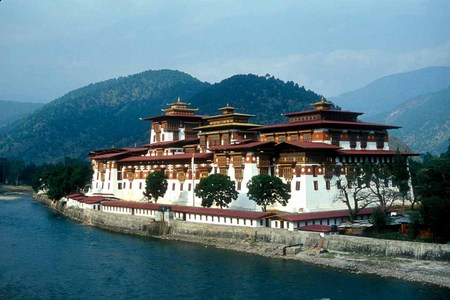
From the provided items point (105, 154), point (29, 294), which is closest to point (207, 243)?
point (29, 294)

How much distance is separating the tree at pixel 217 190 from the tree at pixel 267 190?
3720 mm

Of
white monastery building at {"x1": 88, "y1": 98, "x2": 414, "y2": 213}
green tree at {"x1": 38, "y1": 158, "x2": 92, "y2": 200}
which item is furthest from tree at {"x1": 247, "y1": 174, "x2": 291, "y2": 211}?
green tree at {"x1": 38, "y1": 158, "x2": 92, "y2": 200}

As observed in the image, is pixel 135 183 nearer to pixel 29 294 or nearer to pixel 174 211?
pixel 174 211

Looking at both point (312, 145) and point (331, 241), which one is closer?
point (331, 241)

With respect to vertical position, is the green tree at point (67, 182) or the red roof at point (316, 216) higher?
the green tree at point (67, 182)

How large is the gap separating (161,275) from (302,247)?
44.0 ft

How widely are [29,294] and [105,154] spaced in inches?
2381

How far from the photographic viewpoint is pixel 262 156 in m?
67.1

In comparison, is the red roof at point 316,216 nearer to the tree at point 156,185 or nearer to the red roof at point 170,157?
the red roof at point 170,157

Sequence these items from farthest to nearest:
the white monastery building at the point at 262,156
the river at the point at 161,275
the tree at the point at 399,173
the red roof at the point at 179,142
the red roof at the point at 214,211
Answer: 1. the red roof at the point at 179,142
2. the white monastery building at the point at 262,156
3. the tree at the point at 399,173
4. the red roof at the point at 214,211
5. the river at the point at 161,275

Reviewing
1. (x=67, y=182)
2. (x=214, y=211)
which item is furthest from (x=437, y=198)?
(x=67, y=182)

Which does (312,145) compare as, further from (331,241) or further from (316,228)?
(331,241)

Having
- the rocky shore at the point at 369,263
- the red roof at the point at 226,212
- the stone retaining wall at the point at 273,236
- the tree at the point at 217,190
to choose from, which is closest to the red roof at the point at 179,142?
the stone retaining wall at the point at 273,236

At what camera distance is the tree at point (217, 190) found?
65312mm
